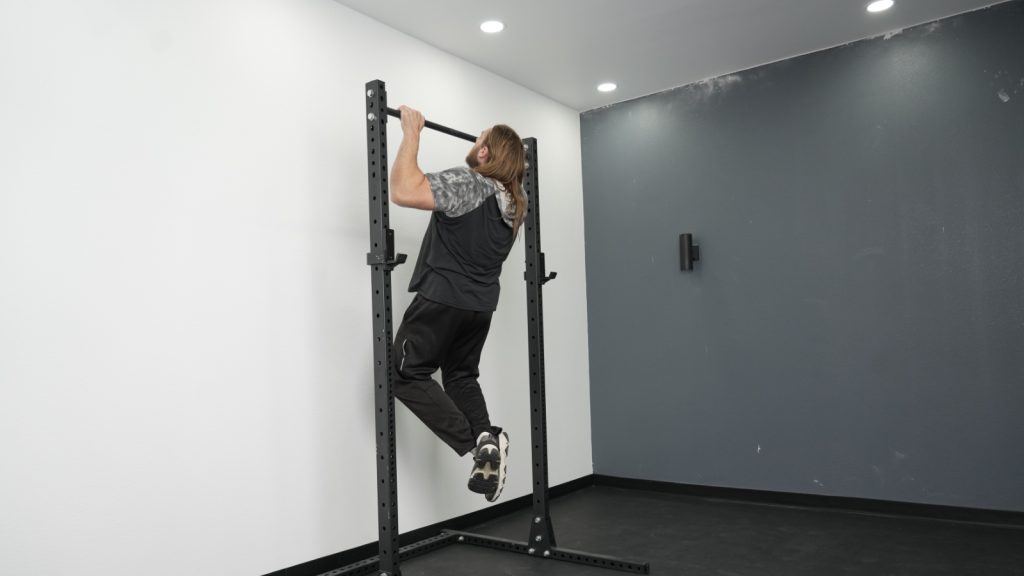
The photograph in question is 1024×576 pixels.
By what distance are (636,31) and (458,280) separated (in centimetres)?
165

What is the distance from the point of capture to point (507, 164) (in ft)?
9.46

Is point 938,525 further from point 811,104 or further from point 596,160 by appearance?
point 596,160

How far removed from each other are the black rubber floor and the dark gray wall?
0.86 ft

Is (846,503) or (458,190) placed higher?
(458,190)

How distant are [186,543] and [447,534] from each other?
120 centimetres

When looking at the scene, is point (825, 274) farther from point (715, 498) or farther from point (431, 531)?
point (431, 531)

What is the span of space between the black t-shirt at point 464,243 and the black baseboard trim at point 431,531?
1136mm

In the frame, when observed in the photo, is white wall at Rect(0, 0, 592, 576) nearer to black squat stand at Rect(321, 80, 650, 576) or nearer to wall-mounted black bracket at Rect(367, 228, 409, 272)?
black squat stand at Rect(321, 80, 650, 576)

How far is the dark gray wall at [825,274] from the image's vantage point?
340cm

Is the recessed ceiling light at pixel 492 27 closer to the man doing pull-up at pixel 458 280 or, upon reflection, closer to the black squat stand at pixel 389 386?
the black squat stand at pixel 389 386

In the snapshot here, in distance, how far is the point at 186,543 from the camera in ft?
7.95

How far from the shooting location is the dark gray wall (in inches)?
134

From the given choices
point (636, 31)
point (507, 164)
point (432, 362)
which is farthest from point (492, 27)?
point (432, 362)

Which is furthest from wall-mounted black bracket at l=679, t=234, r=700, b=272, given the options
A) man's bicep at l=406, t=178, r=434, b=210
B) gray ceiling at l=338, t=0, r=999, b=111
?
man's bicep at l=406, t=178, r=434, b=210
